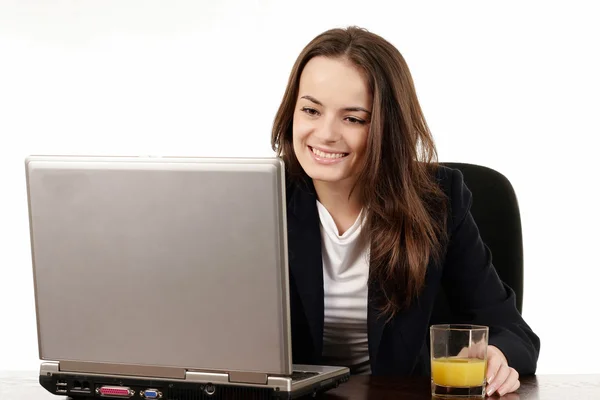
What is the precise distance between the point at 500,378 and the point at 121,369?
0.63m

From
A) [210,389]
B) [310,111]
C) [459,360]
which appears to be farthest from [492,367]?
[310,111]

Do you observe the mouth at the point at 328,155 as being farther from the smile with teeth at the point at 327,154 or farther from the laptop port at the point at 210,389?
the laptop port at the point at 210,389

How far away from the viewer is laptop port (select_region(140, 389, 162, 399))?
4.76 feet

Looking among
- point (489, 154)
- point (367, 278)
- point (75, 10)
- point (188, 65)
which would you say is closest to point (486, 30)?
point (489, 154)

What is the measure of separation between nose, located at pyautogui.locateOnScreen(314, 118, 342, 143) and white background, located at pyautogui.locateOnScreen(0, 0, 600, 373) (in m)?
1.99

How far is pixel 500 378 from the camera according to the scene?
1572 millimetres

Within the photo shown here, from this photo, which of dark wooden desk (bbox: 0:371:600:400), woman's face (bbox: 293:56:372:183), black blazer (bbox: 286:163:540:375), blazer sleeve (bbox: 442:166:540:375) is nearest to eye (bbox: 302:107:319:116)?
woman's face (bbox: 293:56:372:183)

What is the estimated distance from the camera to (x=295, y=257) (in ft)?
6.57

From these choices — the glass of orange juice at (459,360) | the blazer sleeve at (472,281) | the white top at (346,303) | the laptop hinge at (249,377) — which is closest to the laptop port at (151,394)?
the laptop hinge at (249,377)

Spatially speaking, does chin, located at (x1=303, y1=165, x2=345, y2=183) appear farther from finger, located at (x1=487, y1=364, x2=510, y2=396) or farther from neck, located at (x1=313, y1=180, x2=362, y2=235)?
finger, located at (x1=487, y1=364, x2=510, y2=396)

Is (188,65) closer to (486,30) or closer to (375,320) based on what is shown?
(486,30)

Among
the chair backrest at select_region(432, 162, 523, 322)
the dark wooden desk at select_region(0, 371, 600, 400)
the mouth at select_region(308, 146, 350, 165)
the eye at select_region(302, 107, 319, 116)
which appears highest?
the eye at select_region(302, 107, 319, 116)

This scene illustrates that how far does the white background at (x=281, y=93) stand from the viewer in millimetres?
3865

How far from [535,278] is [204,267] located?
2821 mm
